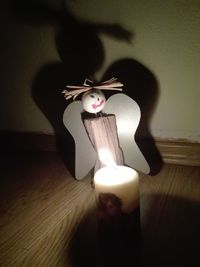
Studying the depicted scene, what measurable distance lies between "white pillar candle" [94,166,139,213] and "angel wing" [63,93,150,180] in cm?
26

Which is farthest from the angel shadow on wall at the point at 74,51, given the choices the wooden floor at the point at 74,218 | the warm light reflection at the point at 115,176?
the warm light reflection at the point at 115,176

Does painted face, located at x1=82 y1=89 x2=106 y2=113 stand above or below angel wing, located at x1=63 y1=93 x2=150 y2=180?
above

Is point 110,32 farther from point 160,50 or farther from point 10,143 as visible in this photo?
point 10,143

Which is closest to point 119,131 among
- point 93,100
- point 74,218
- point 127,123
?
point 127,123

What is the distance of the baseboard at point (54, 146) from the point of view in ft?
3.07

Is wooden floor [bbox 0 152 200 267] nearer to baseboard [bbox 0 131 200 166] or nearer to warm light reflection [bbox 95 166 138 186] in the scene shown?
baseboard [bbox 0 131 200 166]

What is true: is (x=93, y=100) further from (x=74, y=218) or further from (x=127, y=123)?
(x=74, y=218)

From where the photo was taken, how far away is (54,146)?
3.74ft

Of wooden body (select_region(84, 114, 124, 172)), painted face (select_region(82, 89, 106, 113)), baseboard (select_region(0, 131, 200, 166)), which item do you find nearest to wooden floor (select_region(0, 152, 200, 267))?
baseboard (select_region(0, 131, 200, 166))

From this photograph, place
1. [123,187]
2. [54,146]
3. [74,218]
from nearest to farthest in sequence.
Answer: [123,187] → [74,218] → [54,146]

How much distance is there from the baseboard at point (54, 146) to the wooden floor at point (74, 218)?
1.2 inches

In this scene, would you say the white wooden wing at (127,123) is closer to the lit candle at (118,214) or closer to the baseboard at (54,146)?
the baseboard at (54,146)

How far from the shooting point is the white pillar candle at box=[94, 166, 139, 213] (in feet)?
1.94

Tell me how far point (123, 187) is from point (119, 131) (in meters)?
0.31
